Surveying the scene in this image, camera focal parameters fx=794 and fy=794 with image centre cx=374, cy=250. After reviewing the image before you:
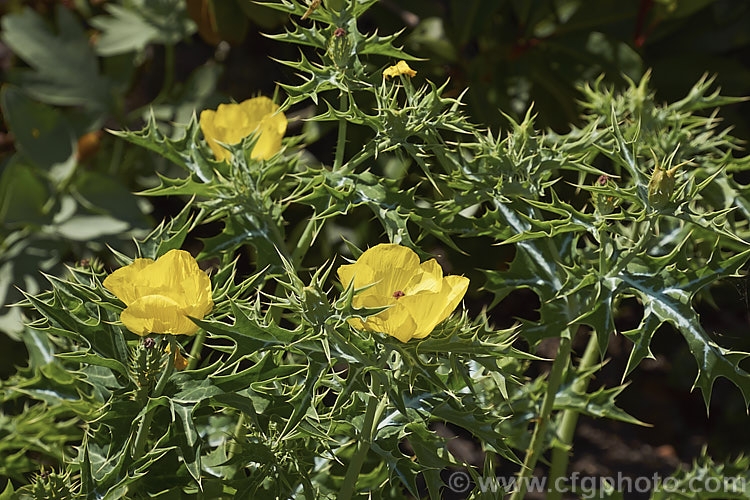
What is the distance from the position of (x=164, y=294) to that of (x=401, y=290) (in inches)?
8.6

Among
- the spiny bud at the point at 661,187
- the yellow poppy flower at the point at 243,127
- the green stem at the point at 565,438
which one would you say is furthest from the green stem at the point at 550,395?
the yellow poppy flower at the point at 243,127

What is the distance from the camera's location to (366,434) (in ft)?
2.45

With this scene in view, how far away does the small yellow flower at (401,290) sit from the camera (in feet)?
2.19

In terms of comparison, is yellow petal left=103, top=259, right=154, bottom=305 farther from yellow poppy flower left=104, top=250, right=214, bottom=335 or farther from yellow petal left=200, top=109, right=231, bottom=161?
yellow petal left=200, top=109, right=231, bottom=161

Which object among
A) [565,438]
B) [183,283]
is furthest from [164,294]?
[565,438]

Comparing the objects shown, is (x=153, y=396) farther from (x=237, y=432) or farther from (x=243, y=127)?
(x=243, y=127)

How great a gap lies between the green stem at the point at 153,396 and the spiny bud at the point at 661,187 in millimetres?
481

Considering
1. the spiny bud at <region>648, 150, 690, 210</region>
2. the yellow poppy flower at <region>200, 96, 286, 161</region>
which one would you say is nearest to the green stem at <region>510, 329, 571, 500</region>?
the spiny bud at <region>648, 150, 690, 210</region>

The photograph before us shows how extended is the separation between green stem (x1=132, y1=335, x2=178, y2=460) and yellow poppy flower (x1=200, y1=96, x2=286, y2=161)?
0.33 metres

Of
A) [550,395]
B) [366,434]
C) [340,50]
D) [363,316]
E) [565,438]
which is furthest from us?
[565,438]

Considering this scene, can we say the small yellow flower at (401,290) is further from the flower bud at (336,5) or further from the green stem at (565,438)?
the green stem at (565,438)

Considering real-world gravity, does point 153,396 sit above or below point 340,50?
below

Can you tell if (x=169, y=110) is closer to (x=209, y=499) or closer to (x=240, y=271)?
(x=240, y=271)

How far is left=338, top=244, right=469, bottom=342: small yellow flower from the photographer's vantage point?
667 millimetres
